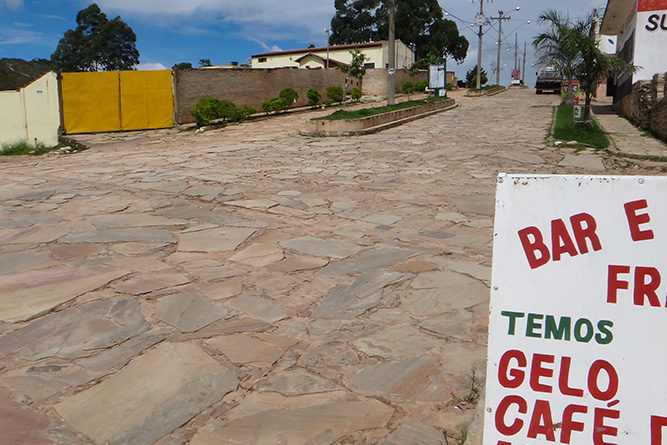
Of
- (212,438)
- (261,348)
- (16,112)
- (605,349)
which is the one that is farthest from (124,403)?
(16,112)

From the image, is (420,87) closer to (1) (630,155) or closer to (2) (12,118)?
(2) (12,118)

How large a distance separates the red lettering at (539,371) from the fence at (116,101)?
18566mm

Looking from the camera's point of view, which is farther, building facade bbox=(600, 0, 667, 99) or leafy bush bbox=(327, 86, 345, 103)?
leafy bush bbox=(327, 86, 345, 103)

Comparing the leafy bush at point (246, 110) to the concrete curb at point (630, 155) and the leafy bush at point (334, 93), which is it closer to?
the leafy bush at point (334, 93)

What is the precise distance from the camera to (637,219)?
1641 millimetres

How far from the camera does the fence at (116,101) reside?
17.8 m

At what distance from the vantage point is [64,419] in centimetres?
236

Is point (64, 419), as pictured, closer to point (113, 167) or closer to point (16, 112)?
point (113, 167)

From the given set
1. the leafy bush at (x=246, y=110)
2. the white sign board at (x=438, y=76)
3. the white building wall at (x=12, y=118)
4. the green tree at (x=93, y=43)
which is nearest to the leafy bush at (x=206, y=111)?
the leafy bush at (x=246, y=110)

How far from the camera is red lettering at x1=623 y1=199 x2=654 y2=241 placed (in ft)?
5.34

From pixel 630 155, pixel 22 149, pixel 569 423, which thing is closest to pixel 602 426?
pixel 569 423

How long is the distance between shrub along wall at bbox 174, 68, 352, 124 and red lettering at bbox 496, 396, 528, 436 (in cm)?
1893

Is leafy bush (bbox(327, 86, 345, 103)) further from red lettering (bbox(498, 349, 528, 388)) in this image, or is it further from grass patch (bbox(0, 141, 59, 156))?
red lettering (bbox(498, 349, 528, 388))

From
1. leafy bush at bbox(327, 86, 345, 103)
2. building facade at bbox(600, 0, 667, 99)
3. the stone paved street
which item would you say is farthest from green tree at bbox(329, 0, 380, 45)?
the stone paved street
